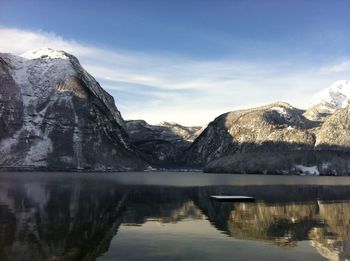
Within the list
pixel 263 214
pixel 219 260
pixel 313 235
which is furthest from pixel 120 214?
pixel 219 260

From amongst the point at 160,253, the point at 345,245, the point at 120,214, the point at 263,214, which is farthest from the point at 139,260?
the point at 263,214

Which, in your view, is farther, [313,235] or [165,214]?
[165,214]

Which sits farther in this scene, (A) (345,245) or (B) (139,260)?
(A) (345,245)

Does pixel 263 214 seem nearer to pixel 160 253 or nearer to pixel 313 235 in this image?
pixel 313 235

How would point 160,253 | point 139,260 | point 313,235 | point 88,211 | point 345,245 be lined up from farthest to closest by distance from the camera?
point 88,211
point 313,235
point 345,245
point 160,253
point 139,260

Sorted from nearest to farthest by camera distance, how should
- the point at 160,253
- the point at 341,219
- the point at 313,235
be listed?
the point at 160,253 < the point at 313,235 < the point at 341,219

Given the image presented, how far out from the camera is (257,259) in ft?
164

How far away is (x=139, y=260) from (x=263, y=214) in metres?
47.8

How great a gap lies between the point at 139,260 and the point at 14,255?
12557 millimetres

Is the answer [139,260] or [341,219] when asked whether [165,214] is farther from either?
[139,260]

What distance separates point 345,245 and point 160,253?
23.3m

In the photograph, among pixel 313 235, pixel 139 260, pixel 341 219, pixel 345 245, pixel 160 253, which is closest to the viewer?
pixel 139 260

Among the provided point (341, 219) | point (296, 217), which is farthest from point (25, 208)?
point (341, 219)

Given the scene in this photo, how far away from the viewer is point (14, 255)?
159 ft
